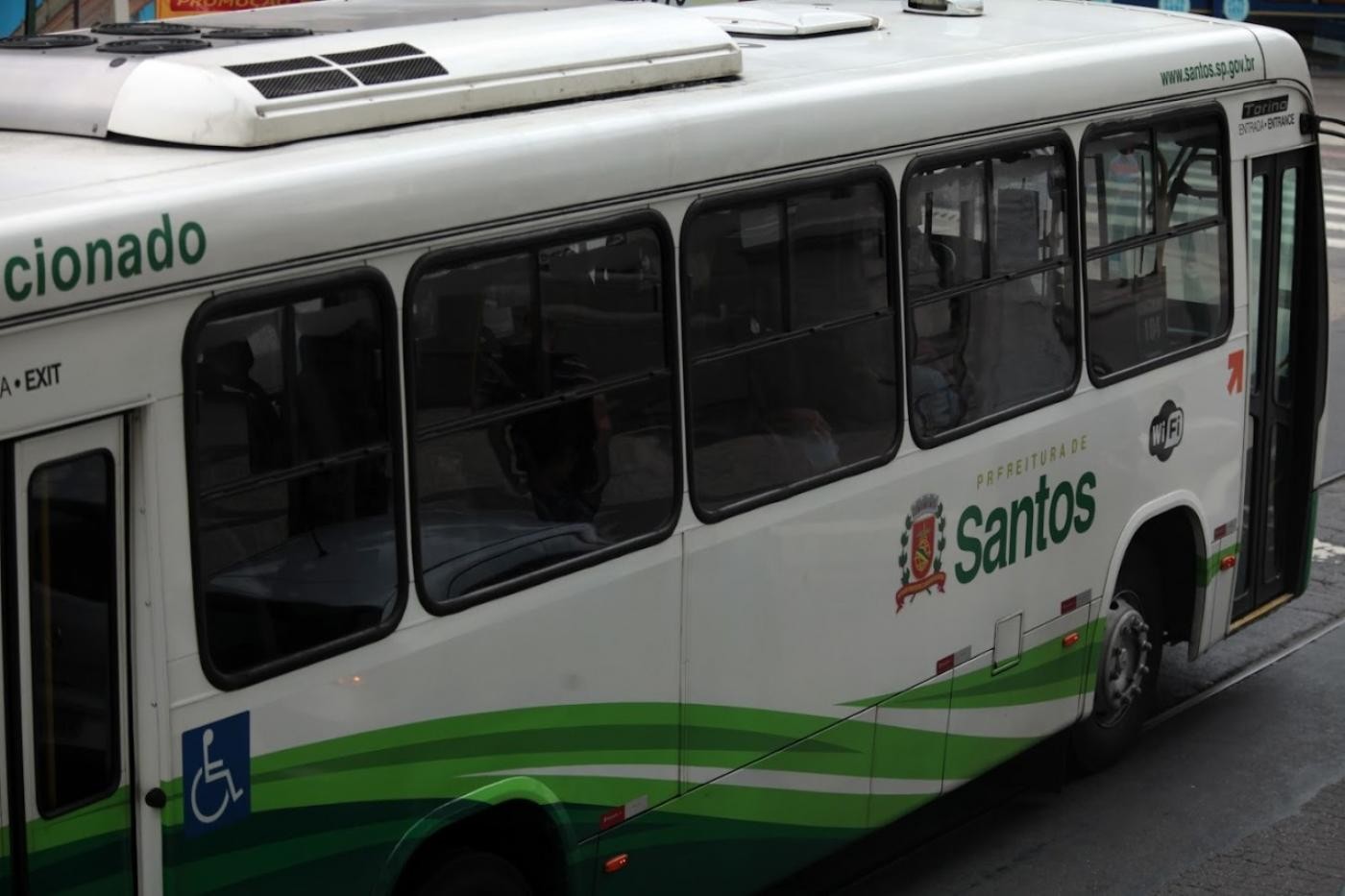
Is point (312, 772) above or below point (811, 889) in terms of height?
above

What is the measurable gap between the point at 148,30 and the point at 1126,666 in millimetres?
4734

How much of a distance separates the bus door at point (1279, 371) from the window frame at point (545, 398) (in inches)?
140

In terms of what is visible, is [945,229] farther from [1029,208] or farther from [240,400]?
[240,400]

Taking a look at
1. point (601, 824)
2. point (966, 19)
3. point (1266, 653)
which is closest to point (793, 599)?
point (601, 824)

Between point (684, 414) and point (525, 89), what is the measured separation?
1.03 m

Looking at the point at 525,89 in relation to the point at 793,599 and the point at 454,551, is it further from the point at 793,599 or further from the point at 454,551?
the point at 793,599

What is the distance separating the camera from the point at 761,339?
19.5 ft

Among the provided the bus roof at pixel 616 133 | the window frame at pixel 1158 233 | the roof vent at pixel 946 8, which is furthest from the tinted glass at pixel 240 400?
the roof vent at pixel 946 8

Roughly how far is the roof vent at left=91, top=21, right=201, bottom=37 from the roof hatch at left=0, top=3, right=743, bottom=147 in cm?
2

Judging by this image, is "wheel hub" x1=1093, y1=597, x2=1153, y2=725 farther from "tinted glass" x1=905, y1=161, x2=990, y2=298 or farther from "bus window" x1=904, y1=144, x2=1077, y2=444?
"tinted glass" x1=905, y1=161, x2=990, y2=298

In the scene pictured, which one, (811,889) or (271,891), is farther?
(811,889)

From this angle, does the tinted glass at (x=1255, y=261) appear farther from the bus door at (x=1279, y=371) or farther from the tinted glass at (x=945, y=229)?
the tinted glass at (x=945, y=229)

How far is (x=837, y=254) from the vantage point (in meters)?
6.18

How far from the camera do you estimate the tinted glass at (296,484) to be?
4.43m
